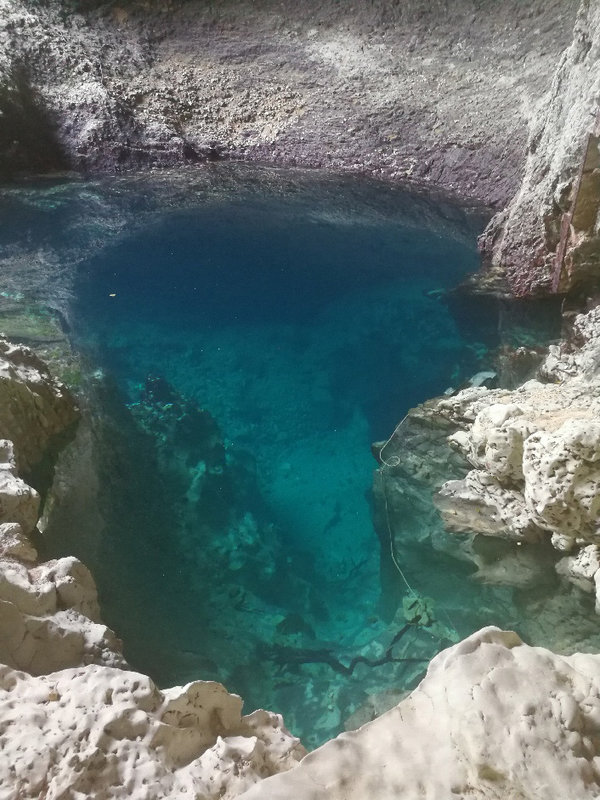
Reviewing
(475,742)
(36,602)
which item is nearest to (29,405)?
(36,602)

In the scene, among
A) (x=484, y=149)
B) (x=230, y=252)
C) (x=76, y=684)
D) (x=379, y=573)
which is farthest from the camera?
(x=484, y=149)

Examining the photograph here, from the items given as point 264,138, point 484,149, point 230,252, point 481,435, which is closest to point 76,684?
point 481,435

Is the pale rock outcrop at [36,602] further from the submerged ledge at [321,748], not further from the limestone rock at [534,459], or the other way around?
the limestone rock at [534,459]

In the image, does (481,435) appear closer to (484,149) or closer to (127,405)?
(127,405)

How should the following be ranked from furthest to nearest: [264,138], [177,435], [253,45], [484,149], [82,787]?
1. [253,45]
2. [264,138]
3. [484,149]
4. [177,435]
5. [82,787]

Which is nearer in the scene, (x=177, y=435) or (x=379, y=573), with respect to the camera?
→ (x=379, y=573)

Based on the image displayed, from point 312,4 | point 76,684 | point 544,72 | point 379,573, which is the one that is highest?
point 312,4

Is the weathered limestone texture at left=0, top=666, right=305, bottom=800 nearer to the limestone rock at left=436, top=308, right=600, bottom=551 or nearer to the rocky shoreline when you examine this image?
the rocky shoreline

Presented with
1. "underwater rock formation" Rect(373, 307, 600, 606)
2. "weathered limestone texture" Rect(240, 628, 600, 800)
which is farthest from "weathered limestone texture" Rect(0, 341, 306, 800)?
"underwater rock formation" Rect(373, 307, 600, 606)
